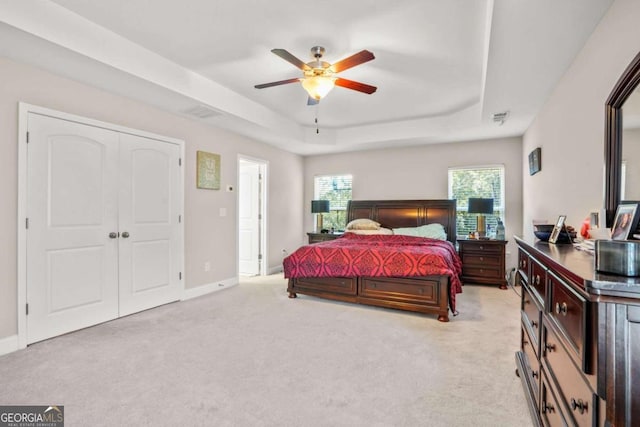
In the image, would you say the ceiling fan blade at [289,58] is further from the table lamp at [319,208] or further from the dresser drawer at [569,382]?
the table lamp at [319,208]

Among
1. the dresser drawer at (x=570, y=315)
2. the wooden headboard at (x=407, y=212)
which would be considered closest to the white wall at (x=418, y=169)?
the wooden headboard at (x=407, y=212)

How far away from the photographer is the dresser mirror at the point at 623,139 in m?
1.57

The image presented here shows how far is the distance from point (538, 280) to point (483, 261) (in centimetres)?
366

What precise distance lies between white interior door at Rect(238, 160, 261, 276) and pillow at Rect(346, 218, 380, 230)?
5.75ft

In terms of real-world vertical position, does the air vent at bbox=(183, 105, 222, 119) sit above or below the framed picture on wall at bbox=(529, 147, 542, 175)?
above

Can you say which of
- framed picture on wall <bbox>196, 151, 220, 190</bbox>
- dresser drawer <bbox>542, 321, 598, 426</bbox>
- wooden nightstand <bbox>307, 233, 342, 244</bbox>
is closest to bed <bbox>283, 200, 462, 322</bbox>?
wooden nightstand <bbox>307, 233, 342, 244</bbox>

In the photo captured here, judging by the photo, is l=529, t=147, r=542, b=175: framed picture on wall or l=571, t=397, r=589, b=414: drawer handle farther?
l=529, t=147, r=542, b=175: framed picture on wall

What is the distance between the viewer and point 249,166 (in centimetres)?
599

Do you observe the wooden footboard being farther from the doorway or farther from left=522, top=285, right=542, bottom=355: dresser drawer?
the doorway

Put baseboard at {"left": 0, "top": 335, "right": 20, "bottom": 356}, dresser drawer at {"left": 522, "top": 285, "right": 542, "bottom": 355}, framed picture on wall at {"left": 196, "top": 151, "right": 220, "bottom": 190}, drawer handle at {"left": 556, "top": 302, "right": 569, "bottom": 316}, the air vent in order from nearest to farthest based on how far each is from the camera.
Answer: drawer handle at {"left": 556, "top": 302, "right": 569, "bottom": 316} → dresser drawer at {"left": 522, "top": 285, "right": 542, "bottom": 355} → baseboard at {"left": 0, "top": 335, "right": 20, "bottom": 356} → the air vent → framed picture on wall at {"left": 196, "top": 151, "right": 220, "bottom": 190}

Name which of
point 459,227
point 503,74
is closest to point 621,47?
point 503,74

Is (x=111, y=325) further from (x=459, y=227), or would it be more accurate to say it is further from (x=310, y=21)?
(x=459, y=227)

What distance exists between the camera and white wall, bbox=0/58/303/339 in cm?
271

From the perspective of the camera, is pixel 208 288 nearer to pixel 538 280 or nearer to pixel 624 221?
pixel 538 280
